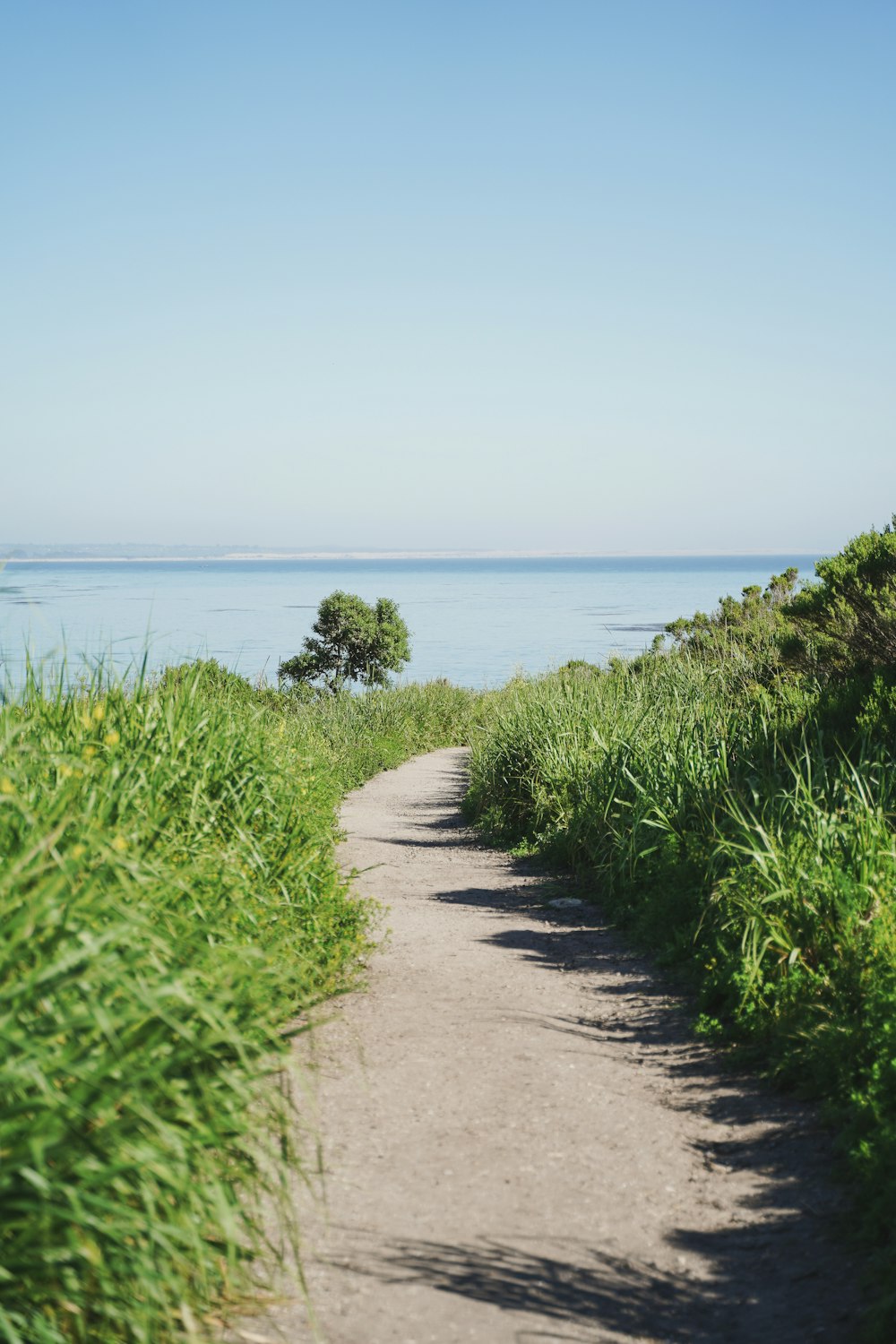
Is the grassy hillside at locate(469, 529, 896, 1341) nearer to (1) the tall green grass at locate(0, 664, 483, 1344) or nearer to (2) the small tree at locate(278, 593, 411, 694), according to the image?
(1) the tall green grass at locate(0, 664, 483, 1344)

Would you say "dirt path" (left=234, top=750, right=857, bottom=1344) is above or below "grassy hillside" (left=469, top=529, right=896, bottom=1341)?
below

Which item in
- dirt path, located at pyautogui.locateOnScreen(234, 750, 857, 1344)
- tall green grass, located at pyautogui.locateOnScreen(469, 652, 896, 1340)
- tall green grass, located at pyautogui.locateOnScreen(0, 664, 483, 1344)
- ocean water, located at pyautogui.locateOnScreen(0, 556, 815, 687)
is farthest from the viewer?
ocean water, located at pyautogui.locateOnScreen(0, 556, 815, 687)

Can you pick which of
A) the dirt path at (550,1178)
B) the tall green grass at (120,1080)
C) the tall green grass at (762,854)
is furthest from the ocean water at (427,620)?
the tall green grass at (762,854)

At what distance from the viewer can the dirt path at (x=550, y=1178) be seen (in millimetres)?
2953

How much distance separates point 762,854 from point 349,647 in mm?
32989

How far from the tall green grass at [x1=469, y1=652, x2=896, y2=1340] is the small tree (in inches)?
1003

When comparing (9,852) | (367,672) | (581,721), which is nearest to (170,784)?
(9,852)

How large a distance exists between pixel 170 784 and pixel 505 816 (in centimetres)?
773

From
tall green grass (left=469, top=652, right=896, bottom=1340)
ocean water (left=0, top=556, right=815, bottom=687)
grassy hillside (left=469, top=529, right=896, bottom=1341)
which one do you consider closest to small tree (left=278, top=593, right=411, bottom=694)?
ocean water (left=0, top=556, right=815, bottom=687)

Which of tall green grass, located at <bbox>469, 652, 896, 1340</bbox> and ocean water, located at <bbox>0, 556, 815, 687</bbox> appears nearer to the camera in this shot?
tall green grass, located at <bbox>469, 652, 896, 1340</bbox>

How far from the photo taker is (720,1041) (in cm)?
516

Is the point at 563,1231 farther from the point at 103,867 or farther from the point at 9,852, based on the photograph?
the point at 9,852

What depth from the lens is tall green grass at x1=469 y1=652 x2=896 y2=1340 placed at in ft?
13.9

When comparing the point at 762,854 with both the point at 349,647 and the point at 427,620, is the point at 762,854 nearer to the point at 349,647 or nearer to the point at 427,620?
the point at 349,647
